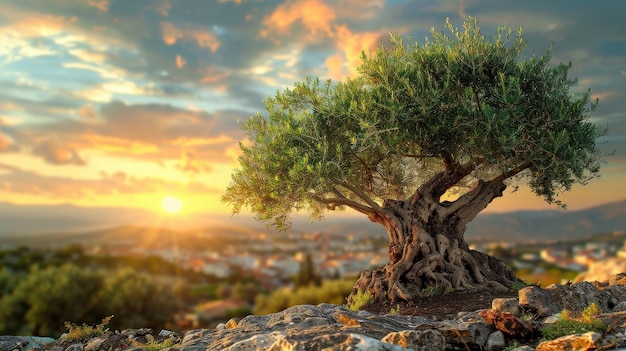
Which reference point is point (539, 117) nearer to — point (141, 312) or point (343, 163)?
point (343, 163)

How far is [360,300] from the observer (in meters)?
19.1

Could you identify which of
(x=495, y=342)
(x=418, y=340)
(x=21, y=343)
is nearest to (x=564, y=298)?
(x=495, y=342)

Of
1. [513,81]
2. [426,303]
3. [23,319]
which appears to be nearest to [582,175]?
[513,81]

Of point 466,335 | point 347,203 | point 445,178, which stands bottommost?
point 466,335

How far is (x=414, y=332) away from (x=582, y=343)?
108 inches

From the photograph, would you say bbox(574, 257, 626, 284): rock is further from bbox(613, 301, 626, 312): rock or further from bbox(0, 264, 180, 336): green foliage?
bbox(0, 264, 180, 336): green foliage

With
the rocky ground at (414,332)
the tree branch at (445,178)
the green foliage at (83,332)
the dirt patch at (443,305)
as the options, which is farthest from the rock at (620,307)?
the green foliage at (83,332)

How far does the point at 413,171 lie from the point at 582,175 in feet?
22.1

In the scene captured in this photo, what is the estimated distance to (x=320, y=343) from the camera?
762 cm

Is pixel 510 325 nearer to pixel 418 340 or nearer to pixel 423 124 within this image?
pixel 418 340

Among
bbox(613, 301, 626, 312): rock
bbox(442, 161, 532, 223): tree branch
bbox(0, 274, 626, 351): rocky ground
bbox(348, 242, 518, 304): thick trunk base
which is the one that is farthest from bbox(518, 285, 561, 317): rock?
bbox(442, 161, 532, 223): tree branch

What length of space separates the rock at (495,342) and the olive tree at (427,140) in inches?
344

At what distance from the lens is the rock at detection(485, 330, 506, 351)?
9539mm

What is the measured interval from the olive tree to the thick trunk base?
5 cm
